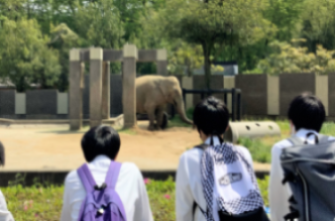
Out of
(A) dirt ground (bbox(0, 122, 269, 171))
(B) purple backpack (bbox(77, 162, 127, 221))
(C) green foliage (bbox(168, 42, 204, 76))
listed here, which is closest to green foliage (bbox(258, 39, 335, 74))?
(C) green foliage (bbox(168, 42, 204, 76))

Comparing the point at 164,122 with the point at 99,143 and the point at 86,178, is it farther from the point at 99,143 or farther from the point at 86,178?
the point at 86,178

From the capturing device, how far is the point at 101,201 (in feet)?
6.44

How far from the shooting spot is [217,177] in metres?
2.01

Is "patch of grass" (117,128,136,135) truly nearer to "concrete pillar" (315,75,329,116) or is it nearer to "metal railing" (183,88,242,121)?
"metal railing" (183,88,242,121)

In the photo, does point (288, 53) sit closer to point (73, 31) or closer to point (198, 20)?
point (198, 20)

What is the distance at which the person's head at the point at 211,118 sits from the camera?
7.11 ft

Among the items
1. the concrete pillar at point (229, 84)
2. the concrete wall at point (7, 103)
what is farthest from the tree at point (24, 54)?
the concrete pillar at point (229, 84)

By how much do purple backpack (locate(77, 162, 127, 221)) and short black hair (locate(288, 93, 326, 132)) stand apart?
1.10m

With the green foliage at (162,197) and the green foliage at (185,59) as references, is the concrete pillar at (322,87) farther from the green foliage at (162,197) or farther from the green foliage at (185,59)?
the green foliage at (162,197)

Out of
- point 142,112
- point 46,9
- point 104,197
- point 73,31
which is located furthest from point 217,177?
point 46,9

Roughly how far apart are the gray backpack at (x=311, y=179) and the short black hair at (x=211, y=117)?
378mm

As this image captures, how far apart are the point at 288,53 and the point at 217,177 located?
213 cm

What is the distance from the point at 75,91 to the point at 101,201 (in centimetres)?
191

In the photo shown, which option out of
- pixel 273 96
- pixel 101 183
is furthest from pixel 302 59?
pixel 101 183
